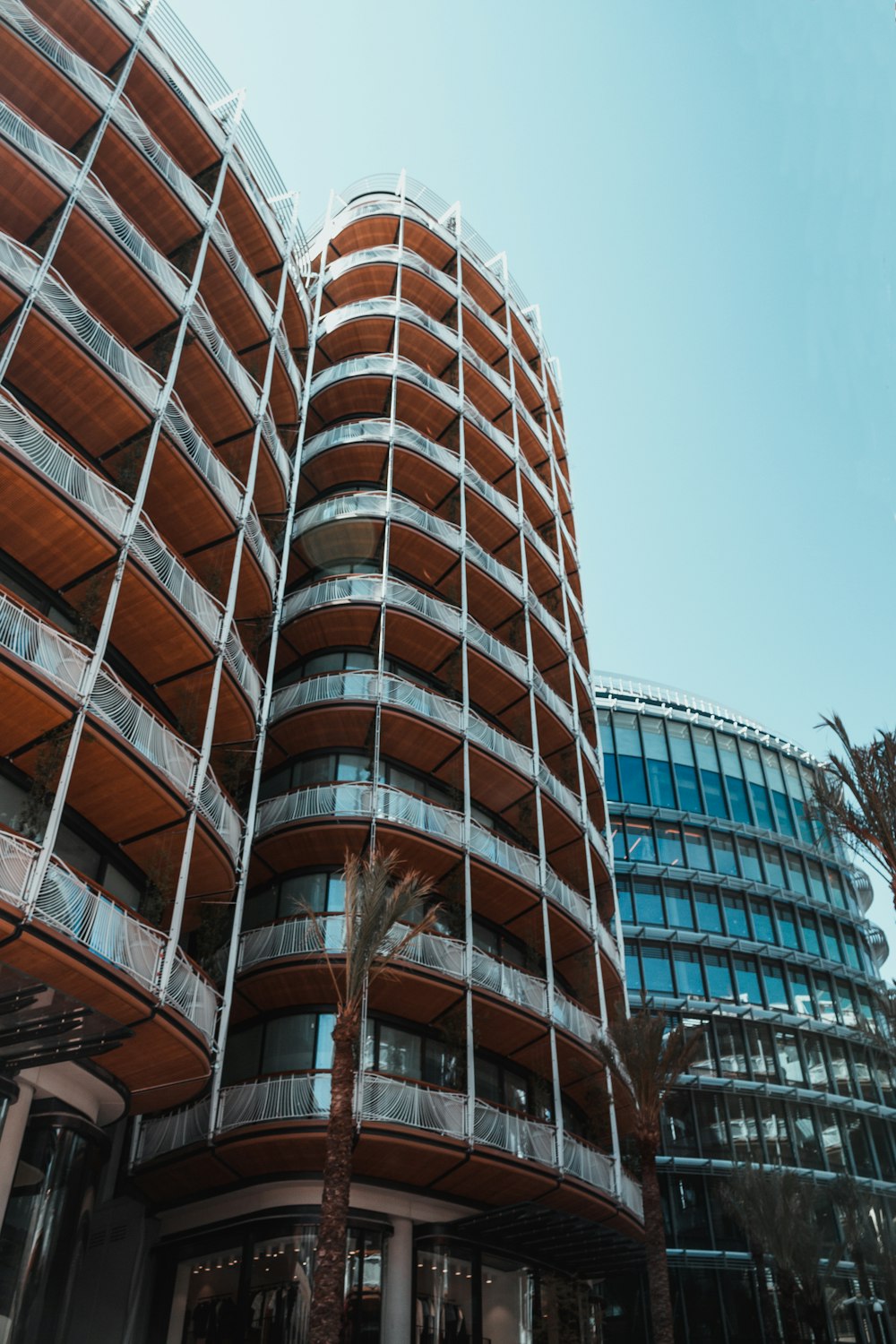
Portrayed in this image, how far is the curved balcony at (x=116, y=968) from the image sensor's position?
52.1ft

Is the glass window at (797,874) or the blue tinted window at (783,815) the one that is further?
the blue tinted window at (783,815)

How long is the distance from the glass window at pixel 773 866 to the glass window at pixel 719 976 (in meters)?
5.29

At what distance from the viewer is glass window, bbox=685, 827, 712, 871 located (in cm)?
4781

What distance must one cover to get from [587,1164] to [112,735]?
51.7 feet

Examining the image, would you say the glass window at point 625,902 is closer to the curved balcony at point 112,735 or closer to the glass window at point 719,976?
the glass window at point 719,976

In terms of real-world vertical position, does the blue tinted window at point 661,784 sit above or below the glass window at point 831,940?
above

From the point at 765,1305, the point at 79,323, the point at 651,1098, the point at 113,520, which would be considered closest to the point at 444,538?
the point at 79,323

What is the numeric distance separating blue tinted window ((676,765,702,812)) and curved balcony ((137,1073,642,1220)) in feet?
83.5

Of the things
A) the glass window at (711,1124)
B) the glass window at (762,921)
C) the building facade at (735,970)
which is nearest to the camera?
the building facade at (735,970)

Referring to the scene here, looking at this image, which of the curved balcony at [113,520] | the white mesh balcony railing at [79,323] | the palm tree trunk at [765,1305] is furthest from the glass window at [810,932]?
the white mesh balcony railing at [79,323]

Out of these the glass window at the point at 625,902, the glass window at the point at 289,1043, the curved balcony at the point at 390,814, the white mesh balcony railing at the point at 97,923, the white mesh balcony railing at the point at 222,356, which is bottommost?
the white mesh balcony railing at the point at 97,923

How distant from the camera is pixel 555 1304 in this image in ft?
81.5

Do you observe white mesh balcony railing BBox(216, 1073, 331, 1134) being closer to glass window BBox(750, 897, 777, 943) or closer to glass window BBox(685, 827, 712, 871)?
glass window BBox(685, 827, 712, 871)

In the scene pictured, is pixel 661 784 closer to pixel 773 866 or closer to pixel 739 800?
pixel 739 800
